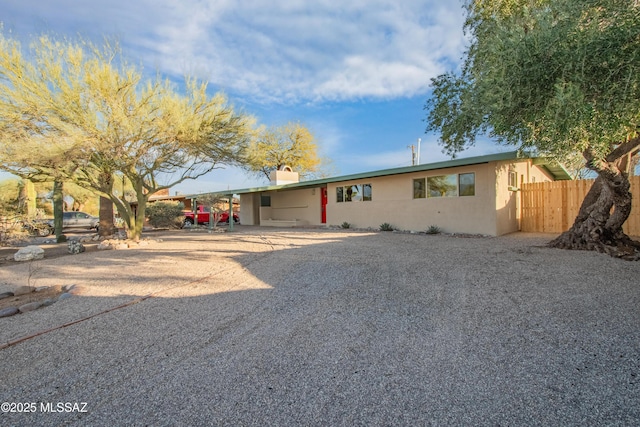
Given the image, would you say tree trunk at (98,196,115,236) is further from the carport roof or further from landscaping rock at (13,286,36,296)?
landscaping rock at (13,286,36,296)

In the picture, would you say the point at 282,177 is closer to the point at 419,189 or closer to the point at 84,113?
the point at 419,189

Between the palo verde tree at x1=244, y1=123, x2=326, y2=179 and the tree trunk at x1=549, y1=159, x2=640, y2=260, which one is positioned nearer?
the tree trunk at x1=549, y1=159, x2=640, y2=260

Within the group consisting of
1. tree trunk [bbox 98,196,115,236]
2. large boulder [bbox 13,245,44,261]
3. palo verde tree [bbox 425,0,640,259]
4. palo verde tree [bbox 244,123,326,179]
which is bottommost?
large boulder [bbox 13,245,44,261]

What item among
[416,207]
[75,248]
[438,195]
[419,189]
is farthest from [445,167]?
[75,248]

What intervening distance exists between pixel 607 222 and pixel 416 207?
6.49m

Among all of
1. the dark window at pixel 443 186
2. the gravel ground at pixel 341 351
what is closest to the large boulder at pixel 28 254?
the gravel ground at pixel 341 351

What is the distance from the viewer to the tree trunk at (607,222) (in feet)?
24.5

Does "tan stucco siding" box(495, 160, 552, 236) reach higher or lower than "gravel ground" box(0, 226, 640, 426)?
higher

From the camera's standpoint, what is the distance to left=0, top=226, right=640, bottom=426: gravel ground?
87.5 inches

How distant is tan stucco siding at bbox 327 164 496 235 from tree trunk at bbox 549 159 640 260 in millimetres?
3149

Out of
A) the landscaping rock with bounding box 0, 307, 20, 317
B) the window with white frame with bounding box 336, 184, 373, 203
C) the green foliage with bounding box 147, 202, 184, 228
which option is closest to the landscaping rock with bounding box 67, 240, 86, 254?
the landscaping rock with bounding box 0, 307, 20, 317

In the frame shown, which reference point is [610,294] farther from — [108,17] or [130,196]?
[130,196]

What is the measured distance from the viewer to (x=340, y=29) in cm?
1030

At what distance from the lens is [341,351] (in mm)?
3041
